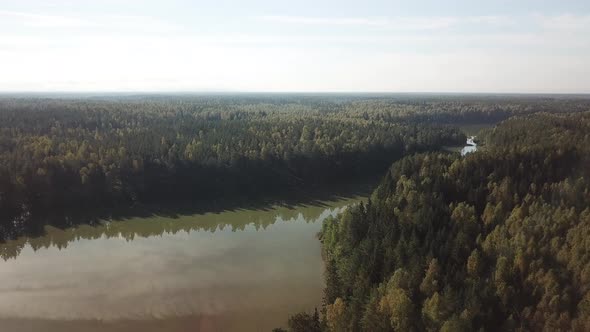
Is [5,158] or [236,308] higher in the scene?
[5,158]

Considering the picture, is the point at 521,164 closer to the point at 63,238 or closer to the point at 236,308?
the point at 236,308

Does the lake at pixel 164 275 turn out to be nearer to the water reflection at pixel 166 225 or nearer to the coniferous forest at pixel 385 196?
the water reflection at pixel 166 225

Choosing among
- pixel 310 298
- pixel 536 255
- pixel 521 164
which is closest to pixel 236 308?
pixel 310 298

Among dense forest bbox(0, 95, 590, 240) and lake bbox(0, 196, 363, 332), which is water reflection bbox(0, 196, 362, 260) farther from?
dense forest bbox(0, 95, 590, 240)

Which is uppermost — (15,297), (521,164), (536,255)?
(521,164)

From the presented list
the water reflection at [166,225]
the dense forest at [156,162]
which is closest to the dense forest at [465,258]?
the water reflection at [166,225]

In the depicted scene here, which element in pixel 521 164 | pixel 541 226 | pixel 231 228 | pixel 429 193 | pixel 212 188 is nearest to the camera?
pixel 541 226

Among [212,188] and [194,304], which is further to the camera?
[212,188]

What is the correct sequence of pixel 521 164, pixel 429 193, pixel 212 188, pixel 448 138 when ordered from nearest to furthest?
pixel 429 193 → pixel 521 164 → pixel 212 188 → pixel 448 138
